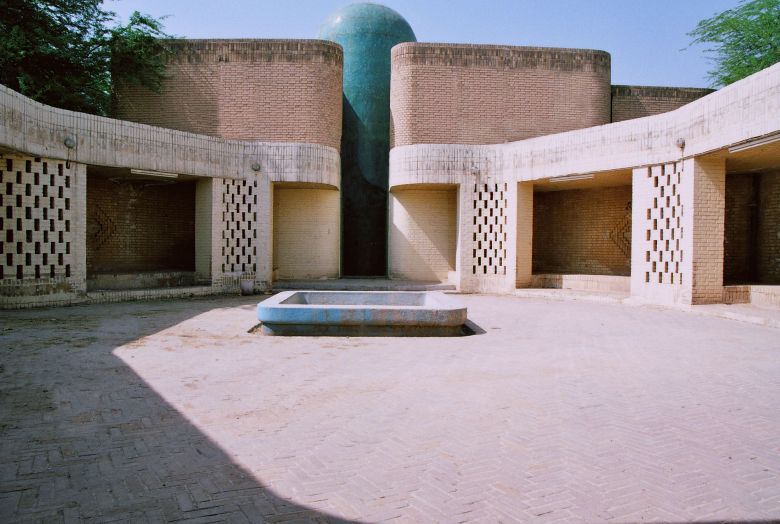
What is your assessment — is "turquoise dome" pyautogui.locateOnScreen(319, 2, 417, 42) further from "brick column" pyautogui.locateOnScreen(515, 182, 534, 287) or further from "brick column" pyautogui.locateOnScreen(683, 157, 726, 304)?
"brick column" pyautogui.locateOnScreen(683, 157, 726, 304)

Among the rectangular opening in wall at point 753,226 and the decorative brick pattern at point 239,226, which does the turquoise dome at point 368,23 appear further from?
the rectangular opening in wall at point 753,226

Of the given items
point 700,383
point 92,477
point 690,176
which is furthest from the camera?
point 690,176

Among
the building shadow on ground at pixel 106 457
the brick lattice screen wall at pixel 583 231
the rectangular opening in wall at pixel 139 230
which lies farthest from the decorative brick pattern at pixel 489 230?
the building shadow on ground at pixel 106 457

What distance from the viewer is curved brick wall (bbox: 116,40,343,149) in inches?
656

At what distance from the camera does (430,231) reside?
17469 mm

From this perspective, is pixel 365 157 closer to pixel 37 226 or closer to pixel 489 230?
pixel 489 230

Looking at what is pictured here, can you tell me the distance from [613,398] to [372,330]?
429 centimetres

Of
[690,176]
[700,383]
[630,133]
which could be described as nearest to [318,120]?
[630,133]

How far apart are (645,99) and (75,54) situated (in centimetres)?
1953

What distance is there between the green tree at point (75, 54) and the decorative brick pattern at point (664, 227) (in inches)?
602

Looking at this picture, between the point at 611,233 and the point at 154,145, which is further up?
the point at 154,145

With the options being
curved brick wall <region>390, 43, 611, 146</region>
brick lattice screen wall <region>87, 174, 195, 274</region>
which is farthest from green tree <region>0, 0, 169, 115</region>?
curved brick wall <region>390, 43, 611, 146</region>

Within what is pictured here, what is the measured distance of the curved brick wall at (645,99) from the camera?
61.7ft

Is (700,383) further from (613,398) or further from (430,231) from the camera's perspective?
(430,231)
